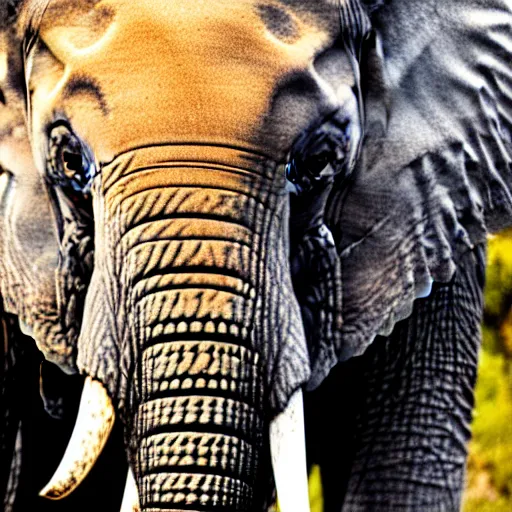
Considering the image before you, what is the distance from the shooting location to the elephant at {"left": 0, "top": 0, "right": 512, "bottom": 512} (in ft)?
9.93

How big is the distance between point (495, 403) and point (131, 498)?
4914mm

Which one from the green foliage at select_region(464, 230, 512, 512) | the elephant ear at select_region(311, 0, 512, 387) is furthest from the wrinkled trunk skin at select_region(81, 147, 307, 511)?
the green foliage at select_region(464, 230, 512, 512)

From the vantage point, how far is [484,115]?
3605 millimetres

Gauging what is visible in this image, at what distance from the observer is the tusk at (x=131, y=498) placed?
307cm

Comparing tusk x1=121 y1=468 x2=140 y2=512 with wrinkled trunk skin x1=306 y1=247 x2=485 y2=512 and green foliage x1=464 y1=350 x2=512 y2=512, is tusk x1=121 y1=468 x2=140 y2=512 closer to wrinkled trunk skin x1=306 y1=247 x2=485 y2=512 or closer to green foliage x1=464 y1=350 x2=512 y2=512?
wrinkled trunk skin x1=306 y1=247 x2=485 y2=512

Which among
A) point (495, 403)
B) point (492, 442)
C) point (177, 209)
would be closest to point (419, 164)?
point (177, 209)

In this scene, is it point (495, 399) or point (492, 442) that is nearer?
point (492, 442)

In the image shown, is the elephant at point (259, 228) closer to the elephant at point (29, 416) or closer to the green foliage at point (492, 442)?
the elephant at point (29, 416)

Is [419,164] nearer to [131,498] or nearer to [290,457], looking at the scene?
[290,457]

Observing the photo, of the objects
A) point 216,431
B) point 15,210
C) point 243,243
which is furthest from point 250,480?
point 15,210

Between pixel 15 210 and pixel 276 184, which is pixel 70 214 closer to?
pixel 15 210

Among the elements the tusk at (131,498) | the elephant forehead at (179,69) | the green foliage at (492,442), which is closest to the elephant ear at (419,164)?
the elephant forehead at (179,69)

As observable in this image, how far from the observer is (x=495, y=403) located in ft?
25.9

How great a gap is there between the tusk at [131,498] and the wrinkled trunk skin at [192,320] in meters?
0.03
